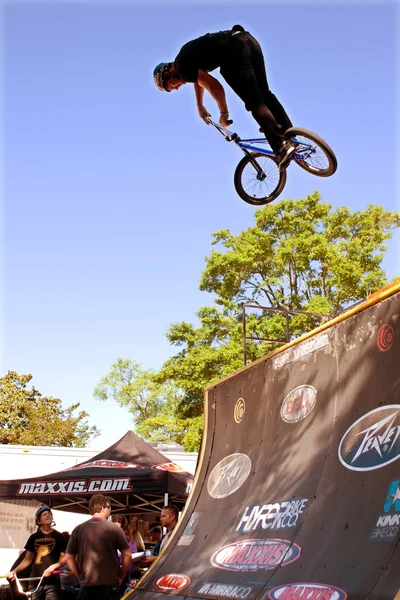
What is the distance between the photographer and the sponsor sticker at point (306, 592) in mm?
4031

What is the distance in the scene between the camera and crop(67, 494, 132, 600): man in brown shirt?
18.8 ft

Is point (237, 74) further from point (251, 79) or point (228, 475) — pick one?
point (228, 475)

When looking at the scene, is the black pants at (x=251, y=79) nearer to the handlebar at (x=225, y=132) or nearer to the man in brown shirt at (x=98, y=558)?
the handlebar at (x=225, y=132)

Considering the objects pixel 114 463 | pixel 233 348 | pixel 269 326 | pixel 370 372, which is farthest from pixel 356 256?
pixel 370 372

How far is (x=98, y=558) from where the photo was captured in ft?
18.9

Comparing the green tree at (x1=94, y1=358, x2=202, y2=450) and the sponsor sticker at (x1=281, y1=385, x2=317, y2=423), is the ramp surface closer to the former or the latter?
the sponsor sticker at (x1=281, y1=385, x2=317, y2=423)

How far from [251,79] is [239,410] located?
3583mm

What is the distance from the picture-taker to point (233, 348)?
24094 mm

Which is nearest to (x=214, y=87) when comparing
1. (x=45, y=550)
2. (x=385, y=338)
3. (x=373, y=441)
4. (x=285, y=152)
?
(x=285, y=152)

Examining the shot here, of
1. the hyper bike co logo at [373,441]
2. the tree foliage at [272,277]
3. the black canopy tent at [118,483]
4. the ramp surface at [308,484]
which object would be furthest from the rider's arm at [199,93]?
the tree foliage at [272,277]

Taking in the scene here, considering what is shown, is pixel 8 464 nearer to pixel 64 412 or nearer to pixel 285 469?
pixel 285 469

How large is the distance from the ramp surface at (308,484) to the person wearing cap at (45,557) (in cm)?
96

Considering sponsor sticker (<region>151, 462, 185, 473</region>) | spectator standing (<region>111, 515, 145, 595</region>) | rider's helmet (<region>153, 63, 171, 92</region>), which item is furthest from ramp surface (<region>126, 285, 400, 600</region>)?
rider's helmet (<region>153, 63, 171, 92</region>)

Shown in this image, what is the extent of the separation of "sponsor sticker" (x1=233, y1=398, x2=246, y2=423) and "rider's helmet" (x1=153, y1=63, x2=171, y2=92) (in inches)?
140
